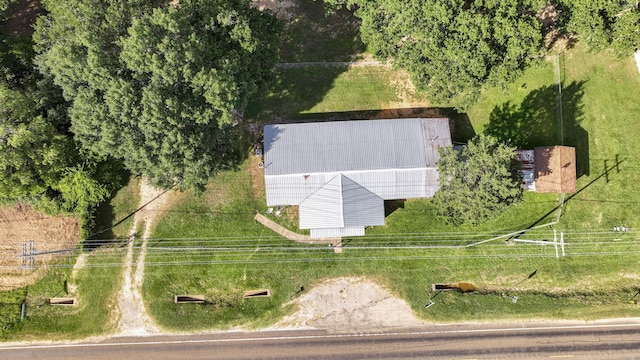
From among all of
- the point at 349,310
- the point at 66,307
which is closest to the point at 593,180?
the point at 349,310

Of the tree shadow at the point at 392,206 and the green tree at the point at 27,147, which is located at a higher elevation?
the green tree at the point at 27,147

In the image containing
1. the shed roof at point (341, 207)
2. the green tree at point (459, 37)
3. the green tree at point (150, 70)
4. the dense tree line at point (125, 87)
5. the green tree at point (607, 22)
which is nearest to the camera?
the green tree at point (150, 70)

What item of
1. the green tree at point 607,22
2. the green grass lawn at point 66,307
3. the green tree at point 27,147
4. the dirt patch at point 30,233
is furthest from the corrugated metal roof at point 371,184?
the dirt patch at point 30,233

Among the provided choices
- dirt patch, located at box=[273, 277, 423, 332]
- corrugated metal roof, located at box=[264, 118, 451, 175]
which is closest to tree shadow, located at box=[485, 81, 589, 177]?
corrugated metal roof, located at box=[264, 118, 451, 175]

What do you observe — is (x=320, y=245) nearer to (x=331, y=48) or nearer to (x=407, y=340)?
(x=407, y=340)

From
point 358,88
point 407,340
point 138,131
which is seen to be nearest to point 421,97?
point 358,88

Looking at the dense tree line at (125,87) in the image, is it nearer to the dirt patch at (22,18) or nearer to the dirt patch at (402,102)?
the dirt patch at (22,18)

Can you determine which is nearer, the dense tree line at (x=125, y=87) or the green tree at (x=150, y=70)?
the green tree at (x=150, y=70)
